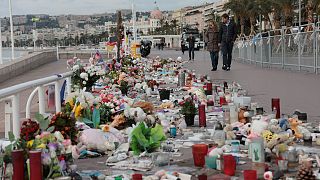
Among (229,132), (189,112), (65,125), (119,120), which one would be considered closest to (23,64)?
(189,112)

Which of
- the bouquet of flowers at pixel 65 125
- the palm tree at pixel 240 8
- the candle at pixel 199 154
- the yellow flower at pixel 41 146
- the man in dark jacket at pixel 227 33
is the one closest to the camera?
the yellow flower at pixel 41 146

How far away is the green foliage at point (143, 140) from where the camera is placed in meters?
6.90

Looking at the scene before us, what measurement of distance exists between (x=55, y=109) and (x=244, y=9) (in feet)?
233

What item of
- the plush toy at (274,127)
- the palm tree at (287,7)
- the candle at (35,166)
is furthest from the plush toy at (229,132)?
the palm tree at (287,7)

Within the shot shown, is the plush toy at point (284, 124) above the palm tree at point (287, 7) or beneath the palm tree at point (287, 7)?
beneath

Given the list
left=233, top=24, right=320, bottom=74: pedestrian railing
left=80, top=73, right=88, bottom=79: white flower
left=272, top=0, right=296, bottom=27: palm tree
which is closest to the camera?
left=80, top=73, right=88, bottom=79: white flower

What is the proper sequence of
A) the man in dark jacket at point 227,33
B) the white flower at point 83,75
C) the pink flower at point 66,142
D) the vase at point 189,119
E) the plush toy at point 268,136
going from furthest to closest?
the man in dark jacket at point 227,33
the white flower at point 83,75
the vase at point 189,119
the plush toy at point 268,136
the pink flower at point 66,142

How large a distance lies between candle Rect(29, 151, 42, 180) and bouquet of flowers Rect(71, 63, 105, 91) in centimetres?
874

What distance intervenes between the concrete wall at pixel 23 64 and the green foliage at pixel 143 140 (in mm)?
24166

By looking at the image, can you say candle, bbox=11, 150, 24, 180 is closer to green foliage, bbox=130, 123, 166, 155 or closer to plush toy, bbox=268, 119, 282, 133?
green foliage, bbox=130, 123, 166, 155

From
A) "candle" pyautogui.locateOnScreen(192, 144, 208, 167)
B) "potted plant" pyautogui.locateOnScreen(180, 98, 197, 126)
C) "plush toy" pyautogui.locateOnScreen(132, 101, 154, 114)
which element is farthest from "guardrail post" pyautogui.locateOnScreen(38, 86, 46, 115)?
"candle" pyautogui.locateOnScreen(192, 144, 208, 167)

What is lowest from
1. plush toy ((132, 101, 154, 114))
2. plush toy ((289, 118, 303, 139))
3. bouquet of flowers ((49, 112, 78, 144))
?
plush toy ((289, 118, 303, 139))

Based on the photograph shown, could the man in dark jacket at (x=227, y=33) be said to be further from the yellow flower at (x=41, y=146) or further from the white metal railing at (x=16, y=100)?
the yellow flower at (x=41, y=146)

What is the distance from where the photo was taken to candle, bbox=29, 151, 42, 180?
4953 millimetres
